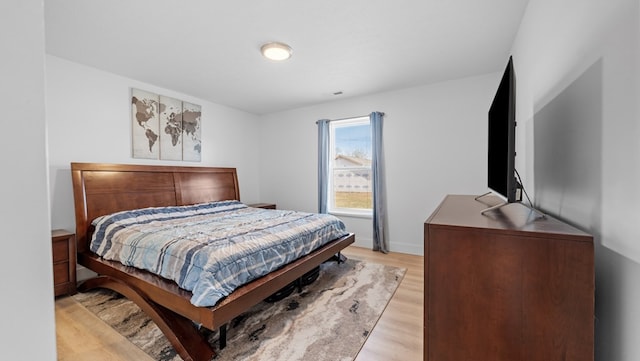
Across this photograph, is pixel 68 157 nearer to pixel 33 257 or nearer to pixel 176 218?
pixel 176 218

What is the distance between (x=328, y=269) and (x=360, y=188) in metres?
1.64

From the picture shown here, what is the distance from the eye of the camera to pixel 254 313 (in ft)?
7.05

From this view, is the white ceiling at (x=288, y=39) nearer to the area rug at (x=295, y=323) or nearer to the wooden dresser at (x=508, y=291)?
the wooden dresser at (x=508, y=291)

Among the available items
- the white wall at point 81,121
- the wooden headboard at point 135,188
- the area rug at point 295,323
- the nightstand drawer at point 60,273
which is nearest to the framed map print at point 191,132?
the white wall at point 81,121

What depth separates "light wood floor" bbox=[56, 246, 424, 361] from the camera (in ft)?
5.46

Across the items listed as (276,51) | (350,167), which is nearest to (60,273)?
(276,51)

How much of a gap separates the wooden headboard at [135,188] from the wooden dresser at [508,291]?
3420 millimetres

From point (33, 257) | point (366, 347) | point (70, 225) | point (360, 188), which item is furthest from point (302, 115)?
point (33, 257)

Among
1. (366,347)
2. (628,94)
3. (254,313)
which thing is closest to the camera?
(628,94)

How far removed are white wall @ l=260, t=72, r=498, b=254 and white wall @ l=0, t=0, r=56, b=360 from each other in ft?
12.3

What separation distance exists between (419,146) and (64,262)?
431 cm

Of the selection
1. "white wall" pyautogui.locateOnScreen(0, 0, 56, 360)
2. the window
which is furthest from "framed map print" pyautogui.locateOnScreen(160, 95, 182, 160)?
"white wall" pyautogui.locateOnScreen(0, 0, 56, 360)

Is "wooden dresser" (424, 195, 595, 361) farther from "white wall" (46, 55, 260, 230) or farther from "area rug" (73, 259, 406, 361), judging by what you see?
"white wall" (46, 55, 260, 230)

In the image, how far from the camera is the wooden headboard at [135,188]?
108 inches
